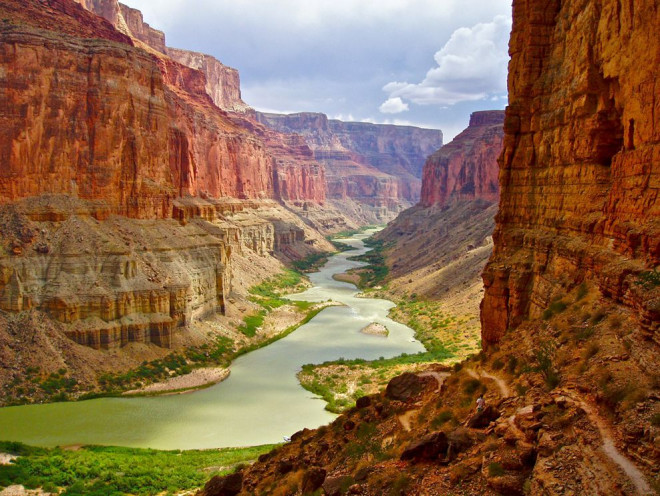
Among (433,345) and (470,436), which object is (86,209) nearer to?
(433,345)

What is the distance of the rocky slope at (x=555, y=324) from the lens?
960 centimetres

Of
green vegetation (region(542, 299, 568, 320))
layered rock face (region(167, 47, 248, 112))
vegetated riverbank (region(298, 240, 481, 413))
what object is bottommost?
vegetated riverbank (region(298, 240, 481, 413))

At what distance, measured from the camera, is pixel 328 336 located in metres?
55.5

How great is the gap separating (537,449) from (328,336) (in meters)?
46.4

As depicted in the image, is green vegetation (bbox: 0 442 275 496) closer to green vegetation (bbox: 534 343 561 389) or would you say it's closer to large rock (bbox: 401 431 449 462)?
large rock (bbox: 401 431 449 462)

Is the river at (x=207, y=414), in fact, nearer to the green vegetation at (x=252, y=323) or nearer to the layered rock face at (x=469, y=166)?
the green vegetation at (x=252, y=323)

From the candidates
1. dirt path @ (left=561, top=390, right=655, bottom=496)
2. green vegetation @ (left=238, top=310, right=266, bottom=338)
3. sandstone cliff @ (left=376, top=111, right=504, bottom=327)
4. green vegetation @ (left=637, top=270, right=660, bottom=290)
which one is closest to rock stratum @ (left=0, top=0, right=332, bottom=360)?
green vegetation @ (left=238, top=310, right=266, bottom=338)

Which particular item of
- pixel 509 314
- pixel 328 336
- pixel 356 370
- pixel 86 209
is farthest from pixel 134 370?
pixel 509 314

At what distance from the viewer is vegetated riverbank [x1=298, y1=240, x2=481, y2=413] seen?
3838 centimetres

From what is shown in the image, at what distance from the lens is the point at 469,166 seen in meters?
119

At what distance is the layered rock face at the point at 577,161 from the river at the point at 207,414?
17847mm

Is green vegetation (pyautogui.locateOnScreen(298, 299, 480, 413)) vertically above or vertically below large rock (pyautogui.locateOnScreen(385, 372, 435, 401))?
below

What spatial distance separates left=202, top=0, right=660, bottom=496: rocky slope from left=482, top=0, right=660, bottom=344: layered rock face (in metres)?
0.06

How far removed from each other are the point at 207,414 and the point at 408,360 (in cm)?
1752
